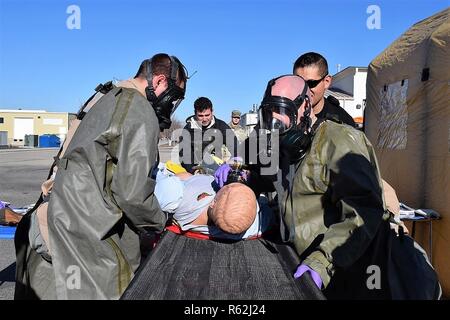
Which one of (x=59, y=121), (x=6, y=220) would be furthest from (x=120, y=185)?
(x=59, y=121)

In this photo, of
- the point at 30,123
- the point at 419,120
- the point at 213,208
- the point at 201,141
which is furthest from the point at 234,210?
the point at 30,123

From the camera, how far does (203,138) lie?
6590 mm

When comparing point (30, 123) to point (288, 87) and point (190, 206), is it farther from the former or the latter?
point (288, 87)

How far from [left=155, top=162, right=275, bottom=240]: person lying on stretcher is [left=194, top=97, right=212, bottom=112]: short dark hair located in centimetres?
312

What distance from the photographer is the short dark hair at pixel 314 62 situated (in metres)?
3.52

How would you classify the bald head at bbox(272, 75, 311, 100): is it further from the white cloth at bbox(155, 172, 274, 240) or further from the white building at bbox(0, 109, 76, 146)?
the white building at bbox(0, 109, 76, 146)

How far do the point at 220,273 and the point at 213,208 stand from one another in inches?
27.7

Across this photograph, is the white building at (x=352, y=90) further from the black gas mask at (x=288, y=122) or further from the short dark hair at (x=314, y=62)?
the black gas mask at (x=288, y=122)

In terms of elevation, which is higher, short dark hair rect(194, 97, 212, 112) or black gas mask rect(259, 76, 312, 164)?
short dark hair rect(194, 97, 212, 112)

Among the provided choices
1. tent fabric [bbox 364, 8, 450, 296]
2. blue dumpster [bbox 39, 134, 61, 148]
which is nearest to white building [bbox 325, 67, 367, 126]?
tent fabric [bbox 364, 8, 450, 296]

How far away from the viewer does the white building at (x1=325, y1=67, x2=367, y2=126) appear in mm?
18641
